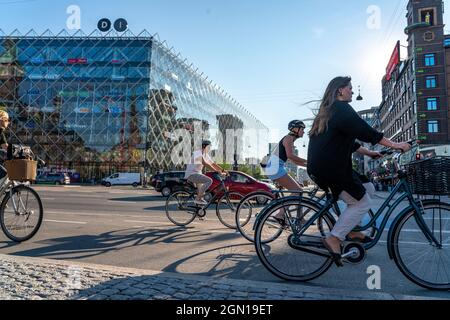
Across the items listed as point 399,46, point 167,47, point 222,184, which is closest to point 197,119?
point 167,47

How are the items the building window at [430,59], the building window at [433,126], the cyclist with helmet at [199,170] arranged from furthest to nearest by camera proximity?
the building window at [430,59]
the building window at [433,126]
the cyclist with helmet at [199,170]

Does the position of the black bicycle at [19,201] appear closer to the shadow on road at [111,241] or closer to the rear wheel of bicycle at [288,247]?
the shadow on road at [111,241]

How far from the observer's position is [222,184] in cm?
750

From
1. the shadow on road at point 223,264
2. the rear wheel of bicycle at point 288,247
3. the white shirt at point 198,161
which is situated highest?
the white shirt at point 198,161

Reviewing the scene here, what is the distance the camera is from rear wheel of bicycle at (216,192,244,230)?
7160 millimetres

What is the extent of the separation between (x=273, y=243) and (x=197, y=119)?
62097 millimetres

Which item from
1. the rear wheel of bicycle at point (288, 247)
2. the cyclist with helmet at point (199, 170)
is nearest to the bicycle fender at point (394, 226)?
the rear wheel of bicycle at point (288, 247)

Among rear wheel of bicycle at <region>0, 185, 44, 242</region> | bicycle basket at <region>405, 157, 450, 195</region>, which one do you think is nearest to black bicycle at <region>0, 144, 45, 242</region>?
rear wheel of bicycle at <region>0, 185, 44, 242</region>

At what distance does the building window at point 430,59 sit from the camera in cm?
5167

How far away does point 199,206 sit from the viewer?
7.77 meters

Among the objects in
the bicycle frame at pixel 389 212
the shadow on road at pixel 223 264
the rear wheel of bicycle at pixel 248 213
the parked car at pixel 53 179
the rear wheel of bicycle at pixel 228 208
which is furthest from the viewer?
the parked car at pixel 53 179

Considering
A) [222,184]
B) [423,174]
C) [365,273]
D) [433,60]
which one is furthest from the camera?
[433,60]
